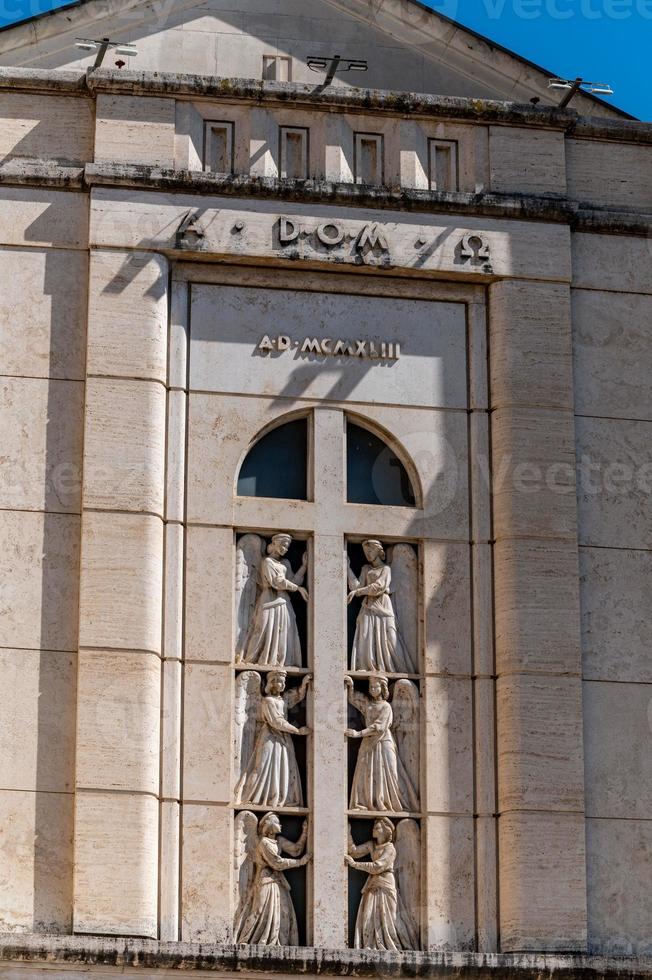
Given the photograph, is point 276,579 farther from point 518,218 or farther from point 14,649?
point 518,218

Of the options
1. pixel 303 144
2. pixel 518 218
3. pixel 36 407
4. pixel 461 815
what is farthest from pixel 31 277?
pixel 461 815

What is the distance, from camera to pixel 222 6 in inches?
798

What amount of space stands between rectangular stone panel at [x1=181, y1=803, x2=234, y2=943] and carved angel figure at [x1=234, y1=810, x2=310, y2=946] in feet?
0.38

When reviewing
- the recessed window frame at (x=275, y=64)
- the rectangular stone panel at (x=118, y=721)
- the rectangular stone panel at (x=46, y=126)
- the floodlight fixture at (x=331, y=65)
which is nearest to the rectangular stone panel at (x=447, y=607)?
the rectangular stone panel at (x=118, y=721)

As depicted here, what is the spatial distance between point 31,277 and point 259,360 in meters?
2.04

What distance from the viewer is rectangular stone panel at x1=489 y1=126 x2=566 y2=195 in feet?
65.4

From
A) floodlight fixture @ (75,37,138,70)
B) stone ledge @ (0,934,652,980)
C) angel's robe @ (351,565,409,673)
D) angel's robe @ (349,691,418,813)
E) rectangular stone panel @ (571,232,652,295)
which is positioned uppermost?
floodlight fixture @ (75,37,138,70)

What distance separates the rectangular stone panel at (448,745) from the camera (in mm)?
18328

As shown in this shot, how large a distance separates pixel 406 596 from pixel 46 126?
16.7 feet

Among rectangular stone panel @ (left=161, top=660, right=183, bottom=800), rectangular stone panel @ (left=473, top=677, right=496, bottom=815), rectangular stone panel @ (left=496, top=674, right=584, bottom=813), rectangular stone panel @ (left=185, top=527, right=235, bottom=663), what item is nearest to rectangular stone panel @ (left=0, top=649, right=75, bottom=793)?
rectangular stone panel @ (left=161, top=660, right=183, bottom=800)

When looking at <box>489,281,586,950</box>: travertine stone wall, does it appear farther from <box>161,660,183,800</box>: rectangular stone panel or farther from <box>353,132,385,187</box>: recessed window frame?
<box>161,660,183,800</box>: rectangular stone panel

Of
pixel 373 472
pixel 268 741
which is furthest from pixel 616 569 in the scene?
pixel 268 741

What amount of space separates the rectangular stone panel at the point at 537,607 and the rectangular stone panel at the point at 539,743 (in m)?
0.15

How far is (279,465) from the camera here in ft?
62.8
